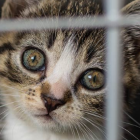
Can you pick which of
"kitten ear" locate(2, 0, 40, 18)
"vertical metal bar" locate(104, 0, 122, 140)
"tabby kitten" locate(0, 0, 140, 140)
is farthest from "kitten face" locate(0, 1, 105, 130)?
"vertical metal bar" locate(104, 0, 122, 140)

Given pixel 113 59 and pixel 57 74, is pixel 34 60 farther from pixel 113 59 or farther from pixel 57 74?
pixel 113 59

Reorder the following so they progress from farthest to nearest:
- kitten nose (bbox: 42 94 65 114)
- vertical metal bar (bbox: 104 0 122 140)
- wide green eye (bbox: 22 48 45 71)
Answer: wide green eye (bbox: 22 48 45 71), kitten nose (bbox: 42 94 65 114), vertical metal bar (bbox: 104 0 122 140)

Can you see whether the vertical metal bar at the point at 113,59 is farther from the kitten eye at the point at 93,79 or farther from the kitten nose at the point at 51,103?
the kitten eye at the point at 93,79

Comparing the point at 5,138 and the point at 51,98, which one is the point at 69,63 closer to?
the point at 51,98

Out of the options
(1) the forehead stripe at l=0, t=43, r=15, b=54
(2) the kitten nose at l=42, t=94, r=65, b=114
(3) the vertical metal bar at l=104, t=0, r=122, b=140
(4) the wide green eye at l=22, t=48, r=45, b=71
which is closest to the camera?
(3) the vertical metal bar at l=104, t=0, r=122, b=140

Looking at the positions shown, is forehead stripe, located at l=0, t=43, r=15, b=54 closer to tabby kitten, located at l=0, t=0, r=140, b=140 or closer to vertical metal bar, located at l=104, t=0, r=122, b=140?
tabby kitten, located at l=0, t=0, r=140, b=140

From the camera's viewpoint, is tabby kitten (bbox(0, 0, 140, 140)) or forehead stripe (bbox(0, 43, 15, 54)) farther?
forehead stripe (bbox(0, 43, 15, 54))

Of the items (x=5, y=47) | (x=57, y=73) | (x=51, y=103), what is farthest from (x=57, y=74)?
(x=5, y=47)
